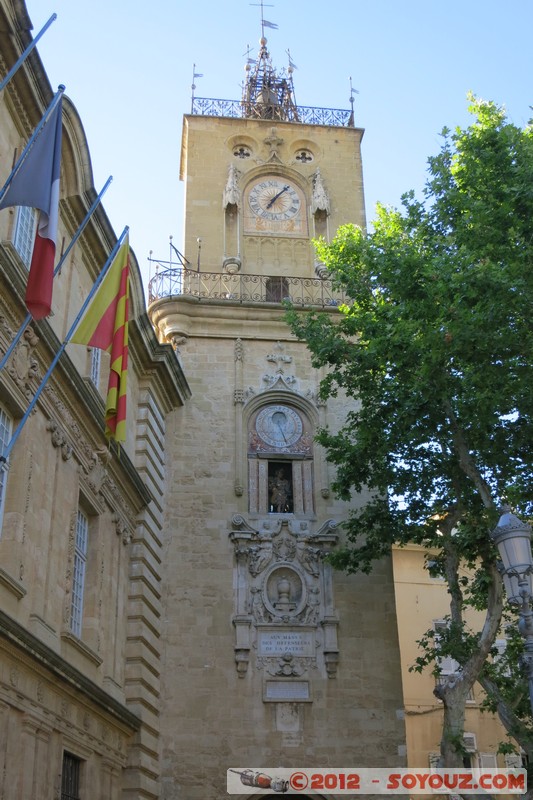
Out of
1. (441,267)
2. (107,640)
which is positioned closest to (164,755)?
(107,640)

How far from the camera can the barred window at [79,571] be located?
16109 millimetres

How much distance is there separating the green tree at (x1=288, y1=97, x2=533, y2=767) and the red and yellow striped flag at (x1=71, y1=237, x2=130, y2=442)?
16.4ft

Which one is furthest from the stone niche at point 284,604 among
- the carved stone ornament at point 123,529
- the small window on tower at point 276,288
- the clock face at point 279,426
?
the small window on tower at point 276,288

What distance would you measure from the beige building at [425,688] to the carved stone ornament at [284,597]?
660 centimetres

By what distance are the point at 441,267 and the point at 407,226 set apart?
7.98 feet

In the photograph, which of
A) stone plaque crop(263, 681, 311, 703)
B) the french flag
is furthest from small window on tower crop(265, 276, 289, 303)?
the french flag

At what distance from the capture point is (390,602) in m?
21.5

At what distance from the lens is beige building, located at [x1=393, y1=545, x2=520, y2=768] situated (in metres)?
28.1

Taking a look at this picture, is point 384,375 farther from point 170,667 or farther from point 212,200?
point 212,200

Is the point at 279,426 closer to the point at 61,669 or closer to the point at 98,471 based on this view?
the point at 98,471

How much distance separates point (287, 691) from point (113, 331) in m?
9.27

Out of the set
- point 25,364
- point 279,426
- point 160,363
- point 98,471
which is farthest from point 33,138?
point 279,426

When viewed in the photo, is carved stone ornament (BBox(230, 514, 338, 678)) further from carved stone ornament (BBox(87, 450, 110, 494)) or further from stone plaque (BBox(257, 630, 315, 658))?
carved stone ornament (BBox(87, 450, 110, 494))

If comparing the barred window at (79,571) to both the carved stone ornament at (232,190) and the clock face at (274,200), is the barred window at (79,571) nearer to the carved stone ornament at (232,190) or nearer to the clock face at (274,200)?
the carved stone ornament at (232,190)
